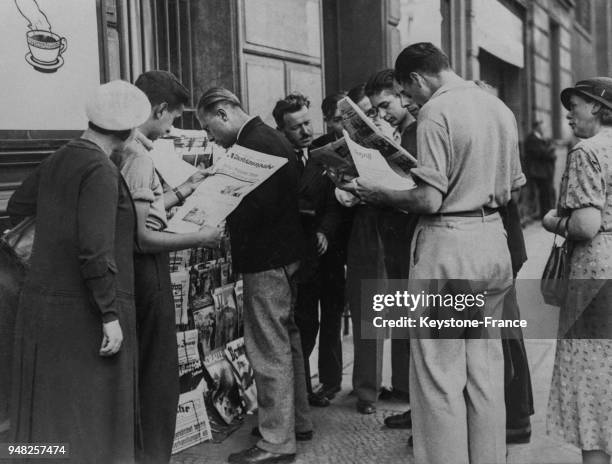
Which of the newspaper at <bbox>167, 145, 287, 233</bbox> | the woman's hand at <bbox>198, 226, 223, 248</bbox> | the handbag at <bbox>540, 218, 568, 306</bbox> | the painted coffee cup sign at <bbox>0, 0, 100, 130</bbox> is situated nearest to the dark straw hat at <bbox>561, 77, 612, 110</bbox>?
the handbag at <bbox>540, 218, 568, 306</bbox>

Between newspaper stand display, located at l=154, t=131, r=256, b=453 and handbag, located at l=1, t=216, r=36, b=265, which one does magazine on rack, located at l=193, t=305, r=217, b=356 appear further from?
handbag, located at l=1, t=216, r=36, b=265

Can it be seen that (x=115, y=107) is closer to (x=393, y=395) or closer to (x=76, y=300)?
(x=76, y=300)

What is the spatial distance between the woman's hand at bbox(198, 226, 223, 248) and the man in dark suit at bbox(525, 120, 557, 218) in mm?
11607

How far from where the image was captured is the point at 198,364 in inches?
163

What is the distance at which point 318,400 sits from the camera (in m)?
4.69

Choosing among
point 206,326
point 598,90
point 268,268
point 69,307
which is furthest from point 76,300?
point 598,90

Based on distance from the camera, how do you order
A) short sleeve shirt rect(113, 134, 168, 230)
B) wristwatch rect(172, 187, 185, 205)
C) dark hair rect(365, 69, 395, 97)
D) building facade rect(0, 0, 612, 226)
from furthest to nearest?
dark hair rect(365, 69, 395, 97) < building facade rect(0, 0, 612, 226) < wristwatch rect(172, 187, 185, 205) < short sleeve shirt rect(113, 134, 168, 230)

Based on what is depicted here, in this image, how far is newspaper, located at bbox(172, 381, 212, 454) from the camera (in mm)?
3928

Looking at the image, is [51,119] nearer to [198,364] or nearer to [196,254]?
[196,254]

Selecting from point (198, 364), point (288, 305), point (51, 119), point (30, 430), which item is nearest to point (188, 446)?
point (198, 364)

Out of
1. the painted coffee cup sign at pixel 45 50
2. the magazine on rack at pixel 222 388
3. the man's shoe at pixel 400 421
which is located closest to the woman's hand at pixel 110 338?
the magazine on rack at pixel 222 388

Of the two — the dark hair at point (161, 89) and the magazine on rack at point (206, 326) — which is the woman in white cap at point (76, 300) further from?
the magazine on rack at point (206, 326)

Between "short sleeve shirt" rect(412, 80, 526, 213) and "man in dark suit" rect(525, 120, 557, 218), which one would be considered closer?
"short sleeve shirt" rect(412, 80, 526, 213)

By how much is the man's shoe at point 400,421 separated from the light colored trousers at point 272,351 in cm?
70
